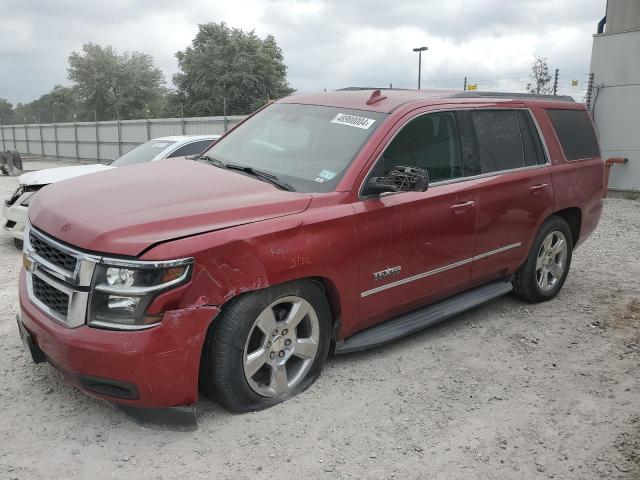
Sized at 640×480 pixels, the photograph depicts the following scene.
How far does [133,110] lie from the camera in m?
56.1

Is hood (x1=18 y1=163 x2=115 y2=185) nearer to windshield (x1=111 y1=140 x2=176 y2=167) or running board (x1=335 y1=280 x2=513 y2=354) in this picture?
windshield (x1=111 y1=140 x2=176 y2=167)

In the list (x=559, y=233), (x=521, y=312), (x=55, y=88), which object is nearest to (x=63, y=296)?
(x=521, y=312)

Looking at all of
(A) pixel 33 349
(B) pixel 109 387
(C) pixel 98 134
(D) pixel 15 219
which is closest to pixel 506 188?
(B) pixel 109 387

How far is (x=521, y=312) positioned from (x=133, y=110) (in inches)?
2228

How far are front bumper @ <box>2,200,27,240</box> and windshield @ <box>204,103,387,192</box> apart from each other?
145 inches

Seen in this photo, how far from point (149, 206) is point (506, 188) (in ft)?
9.33

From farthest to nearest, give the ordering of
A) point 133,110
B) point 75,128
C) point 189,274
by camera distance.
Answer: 1. point 133,110
2. point 75,128
3. point 189,274

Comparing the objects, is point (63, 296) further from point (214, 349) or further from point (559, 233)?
point (559, 233)

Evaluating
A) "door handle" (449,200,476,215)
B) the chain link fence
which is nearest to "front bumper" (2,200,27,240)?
"door handle" (449,200,476,215)

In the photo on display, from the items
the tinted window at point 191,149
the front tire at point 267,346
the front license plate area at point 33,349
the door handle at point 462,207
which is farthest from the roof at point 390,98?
the tinted window at point 191,149

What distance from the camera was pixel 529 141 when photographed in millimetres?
4867

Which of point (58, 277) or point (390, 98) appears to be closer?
point (58, 277)

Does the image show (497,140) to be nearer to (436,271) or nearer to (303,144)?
(436,271)

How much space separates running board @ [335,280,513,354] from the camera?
3713 millimetres
